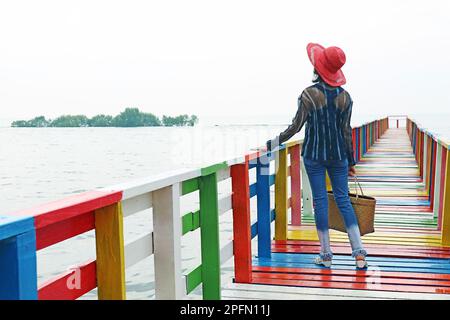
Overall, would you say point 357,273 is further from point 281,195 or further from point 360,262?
point 281,195

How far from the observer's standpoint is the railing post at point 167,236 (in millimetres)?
3540

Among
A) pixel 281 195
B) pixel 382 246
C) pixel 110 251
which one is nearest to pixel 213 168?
pixel 110 251

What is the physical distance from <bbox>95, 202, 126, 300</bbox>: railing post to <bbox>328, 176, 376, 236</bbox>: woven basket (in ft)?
10.4

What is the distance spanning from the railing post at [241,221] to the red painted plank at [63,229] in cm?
234

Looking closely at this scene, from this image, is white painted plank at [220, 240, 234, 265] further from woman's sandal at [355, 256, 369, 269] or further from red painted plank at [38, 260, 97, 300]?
red painted plank at [38, 260, 97, 300]

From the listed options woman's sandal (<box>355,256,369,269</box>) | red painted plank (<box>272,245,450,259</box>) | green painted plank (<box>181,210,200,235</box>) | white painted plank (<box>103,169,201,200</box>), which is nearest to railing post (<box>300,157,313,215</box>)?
red painted plank (<box>272,245,450,259</box>)

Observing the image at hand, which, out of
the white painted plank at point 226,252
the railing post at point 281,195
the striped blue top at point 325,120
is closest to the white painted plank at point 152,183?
the white painted plank at point 226,252

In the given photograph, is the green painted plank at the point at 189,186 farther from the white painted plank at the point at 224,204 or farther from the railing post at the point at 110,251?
the railing post at the point at 110,251

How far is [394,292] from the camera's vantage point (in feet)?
16.3

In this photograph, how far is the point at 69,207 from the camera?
2480 millimetres

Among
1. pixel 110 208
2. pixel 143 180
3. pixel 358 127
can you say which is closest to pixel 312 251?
pixel 143 180

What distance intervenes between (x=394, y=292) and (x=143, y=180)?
2.61 meters

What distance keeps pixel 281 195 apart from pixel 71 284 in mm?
4162

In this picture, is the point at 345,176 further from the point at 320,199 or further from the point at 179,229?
→ the point at 179,229
